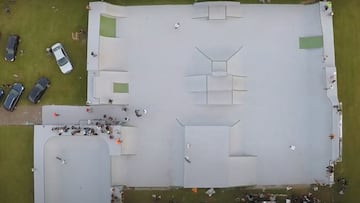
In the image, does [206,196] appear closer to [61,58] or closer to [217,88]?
[217,88]

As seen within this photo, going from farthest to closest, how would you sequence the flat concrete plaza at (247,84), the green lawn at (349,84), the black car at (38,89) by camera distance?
1. the black car at (38,89)
2. the flat concrete plaza at (247,84)
3. the green lawn at (349,84)

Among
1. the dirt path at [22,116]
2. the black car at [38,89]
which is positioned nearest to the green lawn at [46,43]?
the black car at [38,89]

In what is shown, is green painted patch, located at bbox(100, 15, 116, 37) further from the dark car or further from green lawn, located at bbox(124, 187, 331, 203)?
green lawn, located at bbox(124, 187, 331, 203)

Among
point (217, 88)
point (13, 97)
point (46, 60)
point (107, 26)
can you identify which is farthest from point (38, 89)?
point (217, 88)

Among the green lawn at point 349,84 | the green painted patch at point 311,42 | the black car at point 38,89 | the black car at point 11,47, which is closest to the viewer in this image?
the green painted patch at point 311,42

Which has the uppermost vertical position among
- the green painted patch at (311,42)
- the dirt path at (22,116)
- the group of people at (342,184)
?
the green painted patch at (311,42)

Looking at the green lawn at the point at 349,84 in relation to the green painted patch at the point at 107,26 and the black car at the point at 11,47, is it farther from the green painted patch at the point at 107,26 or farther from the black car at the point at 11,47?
the black car at the point at 11,47
